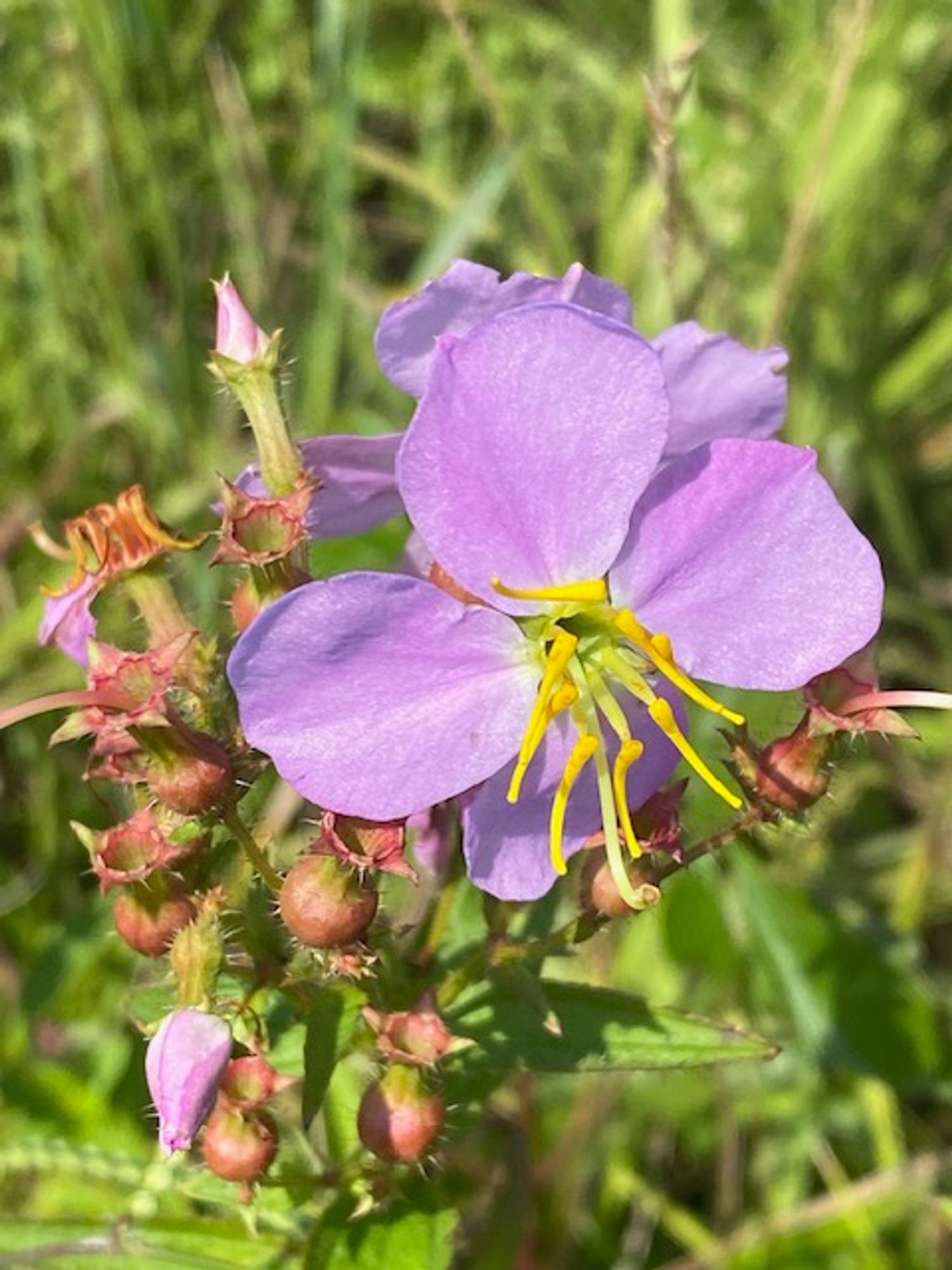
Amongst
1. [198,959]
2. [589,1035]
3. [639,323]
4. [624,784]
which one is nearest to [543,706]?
[624,784]

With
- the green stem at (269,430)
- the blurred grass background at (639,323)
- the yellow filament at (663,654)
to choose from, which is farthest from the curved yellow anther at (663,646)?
the blurred grass background at (639,323)

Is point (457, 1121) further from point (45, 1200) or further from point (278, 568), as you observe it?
point (45, 1200)

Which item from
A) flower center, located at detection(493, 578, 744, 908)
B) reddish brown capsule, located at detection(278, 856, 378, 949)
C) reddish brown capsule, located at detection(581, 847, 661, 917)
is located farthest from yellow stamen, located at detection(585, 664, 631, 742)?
reddish brown capsule, located at detection(278, 856, 378, 949)

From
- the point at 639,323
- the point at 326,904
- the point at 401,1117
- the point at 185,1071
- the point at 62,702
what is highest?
the point at 62,702

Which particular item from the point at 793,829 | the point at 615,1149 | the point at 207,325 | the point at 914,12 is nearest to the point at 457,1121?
the point at 793,829

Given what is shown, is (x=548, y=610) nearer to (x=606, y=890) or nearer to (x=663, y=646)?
(x=663, y=646)

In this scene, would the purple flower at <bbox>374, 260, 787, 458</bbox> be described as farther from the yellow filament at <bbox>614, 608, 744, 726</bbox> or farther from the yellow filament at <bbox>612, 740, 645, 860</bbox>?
the yellow filament at <bbox>612, 740, 645, 860</bbox>

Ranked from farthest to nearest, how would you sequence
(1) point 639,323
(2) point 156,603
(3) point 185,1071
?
(1) point 639,323, (2) point 156,603, (3) point 185,1071

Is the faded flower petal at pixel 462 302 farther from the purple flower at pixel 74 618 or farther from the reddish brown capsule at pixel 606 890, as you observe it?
the reddish brown capsule at pixel 606 890
